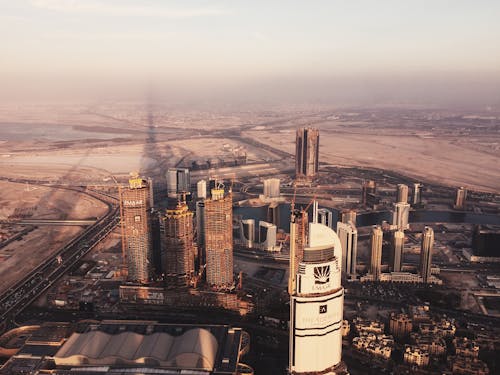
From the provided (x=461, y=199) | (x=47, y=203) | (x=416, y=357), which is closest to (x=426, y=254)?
(x=416, y=357)

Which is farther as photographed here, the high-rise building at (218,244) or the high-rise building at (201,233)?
the high-rise building at (201,233)

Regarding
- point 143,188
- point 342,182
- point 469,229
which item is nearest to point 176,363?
point 143,188

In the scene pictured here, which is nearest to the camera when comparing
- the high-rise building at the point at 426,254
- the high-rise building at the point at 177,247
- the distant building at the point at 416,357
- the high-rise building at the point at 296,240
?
the distant building at the point at 416,357

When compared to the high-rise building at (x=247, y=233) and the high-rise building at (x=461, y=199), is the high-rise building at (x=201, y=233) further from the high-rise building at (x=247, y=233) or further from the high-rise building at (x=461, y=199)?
the high-rise building at (x=461, y=199)

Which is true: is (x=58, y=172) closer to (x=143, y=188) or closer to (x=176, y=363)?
(x=143, y=188)

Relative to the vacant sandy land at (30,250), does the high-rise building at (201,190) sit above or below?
above

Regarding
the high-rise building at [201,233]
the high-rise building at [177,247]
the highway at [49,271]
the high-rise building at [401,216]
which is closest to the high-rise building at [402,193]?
the high-rise building at [401,216]

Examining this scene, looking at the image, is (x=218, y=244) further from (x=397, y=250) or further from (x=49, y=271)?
(x=49, y=271)
